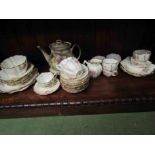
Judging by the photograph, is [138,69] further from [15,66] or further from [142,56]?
[15,66]

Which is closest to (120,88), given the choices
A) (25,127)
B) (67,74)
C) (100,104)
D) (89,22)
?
(100,104)

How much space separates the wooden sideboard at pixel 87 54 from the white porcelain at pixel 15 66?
0.32 feet

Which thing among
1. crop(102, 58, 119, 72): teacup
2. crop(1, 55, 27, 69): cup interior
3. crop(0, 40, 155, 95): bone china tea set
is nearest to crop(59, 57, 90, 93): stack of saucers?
crop(0, 40, 155, 95): bone china tea set

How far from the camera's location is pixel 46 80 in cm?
90

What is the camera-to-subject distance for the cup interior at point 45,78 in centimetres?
88

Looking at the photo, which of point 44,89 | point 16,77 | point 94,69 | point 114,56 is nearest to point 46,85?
point 44,89

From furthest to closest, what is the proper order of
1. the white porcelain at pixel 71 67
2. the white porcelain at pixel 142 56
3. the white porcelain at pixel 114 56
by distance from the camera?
the white porcelain at pixel 114 56, the white porcelain at pixel 142 56, the white porcelain at pixel 71 67

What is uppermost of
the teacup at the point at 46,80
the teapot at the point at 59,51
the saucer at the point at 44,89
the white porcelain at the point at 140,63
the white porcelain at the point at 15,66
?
the teapot at the point at 59,51

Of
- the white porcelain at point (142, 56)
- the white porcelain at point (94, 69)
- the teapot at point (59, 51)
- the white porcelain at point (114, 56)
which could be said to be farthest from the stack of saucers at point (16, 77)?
the white porcelain at point (142, 56)

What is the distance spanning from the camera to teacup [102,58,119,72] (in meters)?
0.93

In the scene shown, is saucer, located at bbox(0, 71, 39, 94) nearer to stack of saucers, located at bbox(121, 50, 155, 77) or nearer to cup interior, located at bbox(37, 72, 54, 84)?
cup interior, located at bbox(37, 72, 54, 84)

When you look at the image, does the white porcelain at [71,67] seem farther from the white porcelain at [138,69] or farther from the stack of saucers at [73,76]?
the white porcelain at [138,69]

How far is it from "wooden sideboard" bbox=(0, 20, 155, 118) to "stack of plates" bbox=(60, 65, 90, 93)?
0.09 ft

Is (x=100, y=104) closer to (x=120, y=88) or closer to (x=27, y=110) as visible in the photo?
(x=120, y=88)
